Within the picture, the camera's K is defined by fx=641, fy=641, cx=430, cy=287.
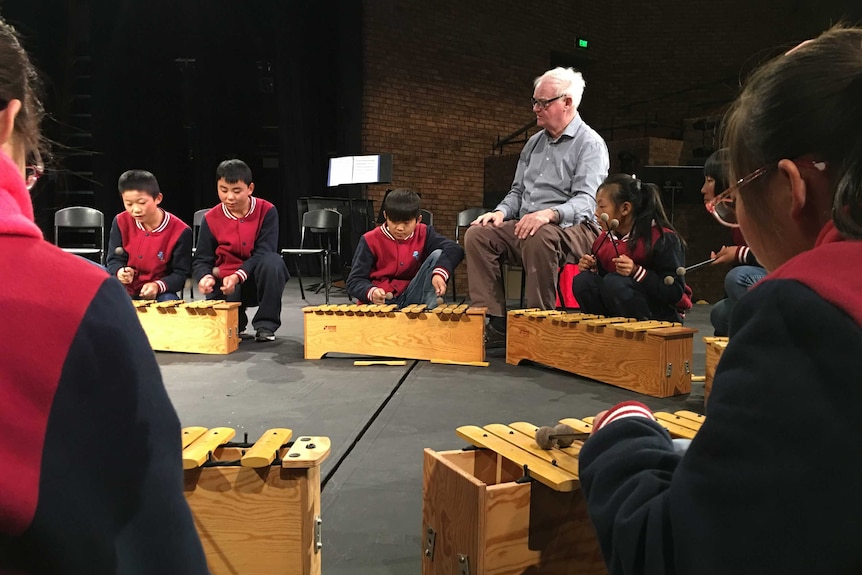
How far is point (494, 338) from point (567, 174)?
1.08 meters

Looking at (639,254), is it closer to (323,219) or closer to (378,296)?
(378,296)

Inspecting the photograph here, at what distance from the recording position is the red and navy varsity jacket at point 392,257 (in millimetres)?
3904

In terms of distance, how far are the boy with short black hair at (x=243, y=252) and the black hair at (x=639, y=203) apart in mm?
2083

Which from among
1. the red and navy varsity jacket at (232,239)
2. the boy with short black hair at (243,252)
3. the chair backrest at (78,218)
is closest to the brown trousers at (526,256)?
the boy with short black hair at (243,252)

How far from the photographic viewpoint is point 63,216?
6.04 meters

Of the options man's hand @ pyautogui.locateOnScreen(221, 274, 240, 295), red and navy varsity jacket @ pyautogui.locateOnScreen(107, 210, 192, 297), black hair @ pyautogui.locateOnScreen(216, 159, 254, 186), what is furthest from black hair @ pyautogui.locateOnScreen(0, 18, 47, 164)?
red and navy varsity jacket @ pyautogui.locateOnScreen(107, 210, 192, 297)

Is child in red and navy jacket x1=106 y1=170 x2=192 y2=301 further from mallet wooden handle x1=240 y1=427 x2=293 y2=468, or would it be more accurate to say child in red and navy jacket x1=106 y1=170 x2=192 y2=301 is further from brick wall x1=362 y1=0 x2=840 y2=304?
brick wall x1=362 y1=0 x2=840 y2=304

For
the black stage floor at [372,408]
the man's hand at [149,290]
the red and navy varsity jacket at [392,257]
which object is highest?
the red and navy varsity jacket at [392,257]

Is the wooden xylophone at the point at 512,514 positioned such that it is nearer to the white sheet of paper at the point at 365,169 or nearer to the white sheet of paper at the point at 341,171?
the white sheet of paper at the point at 365,169

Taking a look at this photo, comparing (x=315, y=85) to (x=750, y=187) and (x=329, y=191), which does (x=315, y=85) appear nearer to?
(x=329, y=191)

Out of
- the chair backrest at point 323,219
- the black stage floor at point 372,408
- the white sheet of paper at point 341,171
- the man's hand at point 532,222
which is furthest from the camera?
the white sheet of paper at point 341,171

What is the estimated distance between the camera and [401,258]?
3945 mm

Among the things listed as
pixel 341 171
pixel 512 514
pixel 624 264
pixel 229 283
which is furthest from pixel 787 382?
pixel 341 171

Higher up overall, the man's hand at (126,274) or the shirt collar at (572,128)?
the shirt collar at (572,128)
